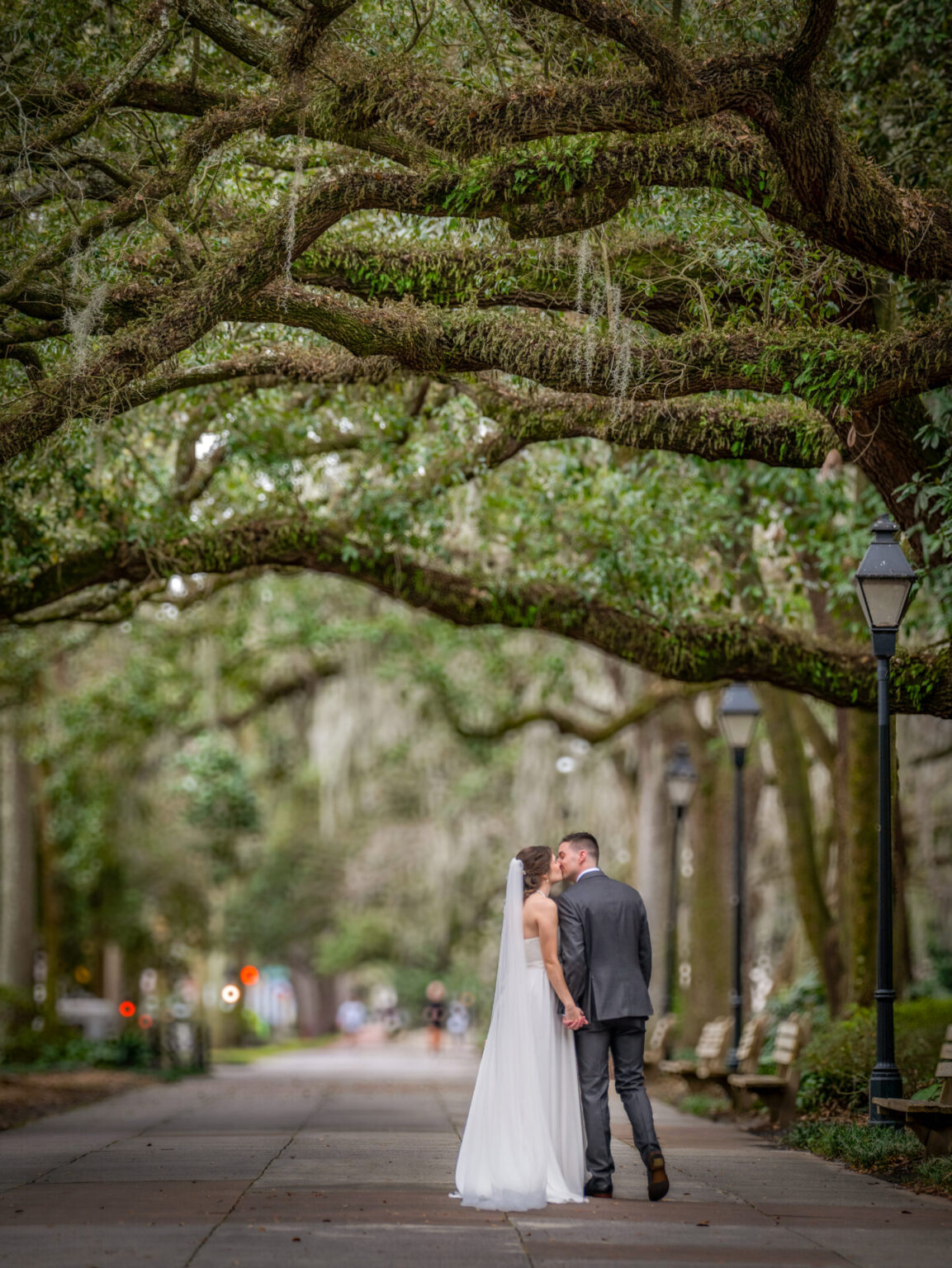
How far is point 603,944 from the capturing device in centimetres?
810

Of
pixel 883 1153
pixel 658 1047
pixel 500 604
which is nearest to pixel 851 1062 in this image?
pixel 883 1153

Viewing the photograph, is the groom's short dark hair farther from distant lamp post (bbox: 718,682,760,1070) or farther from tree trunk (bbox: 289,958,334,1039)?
tree trunk (bbox: 289,958,334,1039)

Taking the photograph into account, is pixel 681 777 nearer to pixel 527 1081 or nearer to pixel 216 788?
pixel 216 788

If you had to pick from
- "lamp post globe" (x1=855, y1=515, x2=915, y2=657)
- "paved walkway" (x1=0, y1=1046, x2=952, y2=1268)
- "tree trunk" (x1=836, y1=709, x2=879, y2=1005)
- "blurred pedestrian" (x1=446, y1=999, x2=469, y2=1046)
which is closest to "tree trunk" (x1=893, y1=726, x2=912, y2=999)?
"tree trunk" (x1=836, y1=709, x2=879, y2=1005)

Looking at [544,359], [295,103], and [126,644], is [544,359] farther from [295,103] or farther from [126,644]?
[126,644]

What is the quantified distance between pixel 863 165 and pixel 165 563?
7.06 m

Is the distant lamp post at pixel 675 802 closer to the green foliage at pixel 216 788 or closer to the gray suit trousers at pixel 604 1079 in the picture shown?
the green foliage at pixel 216 788

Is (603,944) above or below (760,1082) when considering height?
above

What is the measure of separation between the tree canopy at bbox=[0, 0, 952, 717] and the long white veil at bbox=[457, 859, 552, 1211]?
3.55 metres

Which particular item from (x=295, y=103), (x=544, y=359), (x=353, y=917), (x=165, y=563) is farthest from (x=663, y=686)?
(x=353, y=917)

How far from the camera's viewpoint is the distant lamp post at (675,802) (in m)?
19.2

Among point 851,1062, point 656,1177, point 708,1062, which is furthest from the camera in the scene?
point 708,1062

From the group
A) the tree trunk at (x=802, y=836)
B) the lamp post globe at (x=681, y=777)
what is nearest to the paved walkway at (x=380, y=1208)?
the tree trunk at (x=802, y=836)

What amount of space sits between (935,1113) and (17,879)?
57.9 feet
